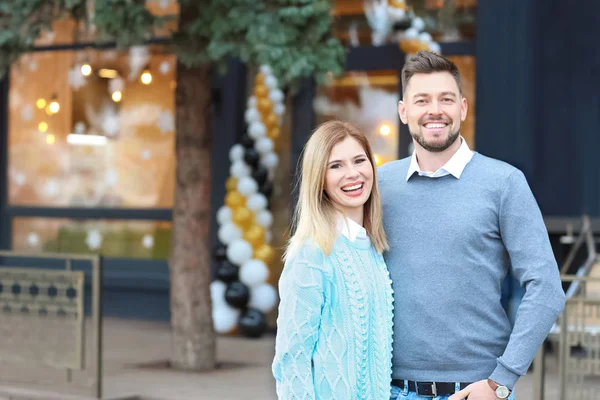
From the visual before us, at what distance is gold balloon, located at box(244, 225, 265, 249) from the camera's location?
11375 millimetres

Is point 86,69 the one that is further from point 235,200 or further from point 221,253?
point 221,253

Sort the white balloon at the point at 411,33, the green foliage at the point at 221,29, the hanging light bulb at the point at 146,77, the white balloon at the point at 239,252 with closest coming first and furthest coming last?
the green foliage at the point at 221,29
the white balloon at the point at 411,33
the white balloon at the point at 239,252
the hanging light bulb at the point at 146,77

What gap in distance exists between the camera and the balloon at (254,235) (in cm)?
1138

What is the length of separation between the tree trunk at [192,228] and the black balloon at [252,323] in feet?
6.96

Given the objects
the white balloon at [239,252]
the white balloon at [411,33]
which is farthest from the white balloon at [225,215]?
the white balloon at [411,33]

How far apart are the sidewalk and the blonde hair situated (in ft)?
12.4

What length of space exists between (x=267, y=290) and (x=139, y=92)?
141 inches

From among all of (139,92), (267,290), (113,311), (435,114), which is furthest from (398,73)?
(435,114)

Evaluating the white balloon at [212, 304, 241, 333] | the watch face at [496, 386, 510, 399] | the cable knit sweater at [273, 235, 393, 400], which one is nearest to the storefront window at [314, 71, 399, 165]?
the white balloon at [212, 304, 241, 333]

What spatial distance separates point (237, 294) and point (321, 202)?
8093 mm

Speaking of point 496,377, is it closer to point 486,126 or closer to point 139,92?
point 486,126

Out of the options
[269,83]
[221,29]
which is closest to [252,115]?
[269,83]

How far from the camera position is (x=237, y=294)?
37.0 feet

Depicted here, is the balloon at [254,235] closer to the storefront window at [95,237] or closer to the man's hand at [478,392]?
the storefront window at [95,237]
